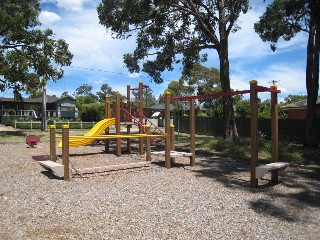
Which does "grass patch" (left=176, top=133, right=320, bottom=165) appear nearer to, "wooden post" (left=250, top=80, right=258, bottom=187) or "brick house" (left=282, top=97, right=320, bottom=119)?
"wooden post" (left=250, top=80, right=258, bottom=187)

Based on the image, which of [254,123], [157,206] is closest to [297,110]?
[254,123]

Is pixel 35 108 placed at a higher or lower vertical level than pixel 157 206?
higher

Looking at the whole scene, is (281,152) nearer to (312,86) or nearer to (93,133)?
(312,86)

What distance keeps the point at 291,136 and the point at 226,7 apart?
8.52 m

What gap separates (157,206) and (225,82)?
12134 millimetres

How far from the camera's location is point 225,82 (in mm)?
16812

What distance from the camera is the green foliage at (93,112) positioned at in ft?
135

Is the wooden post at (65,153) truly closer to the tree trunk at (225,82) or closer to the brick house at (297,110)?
the tree trunk at (225,82)

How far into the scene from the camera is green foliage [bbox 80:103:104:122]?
4128 centimetres

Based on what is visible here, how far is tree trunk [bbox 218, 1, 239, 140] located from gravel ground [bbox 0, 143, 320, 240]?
776 cm

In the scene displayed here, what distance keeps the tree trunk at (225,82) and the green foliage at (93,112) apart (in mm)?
26092

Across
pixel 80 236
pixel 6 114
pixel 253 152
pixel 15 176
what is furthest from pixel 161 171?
pixel 6 114

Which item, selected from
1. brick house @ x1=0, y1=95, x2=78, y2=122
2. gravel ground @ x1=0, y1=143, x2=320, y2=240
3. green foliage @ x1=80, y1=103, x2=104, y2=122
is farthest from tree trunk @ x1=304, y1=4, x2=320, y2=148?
brick house @ x1=0, y1=95, x2=78, y2=122

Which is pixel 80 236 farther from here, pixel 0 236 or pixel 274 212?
pixel 274 212
